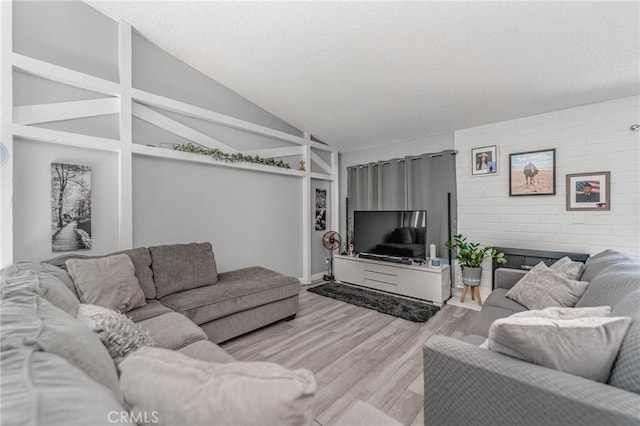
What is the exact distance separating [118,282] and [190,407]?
201 centimetres

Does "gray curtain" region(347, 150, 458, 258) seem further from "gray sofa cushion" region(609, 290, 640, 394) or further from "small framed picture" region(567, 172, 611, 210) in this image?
"gray sofa cushion" region(609, 290, 640, 394)

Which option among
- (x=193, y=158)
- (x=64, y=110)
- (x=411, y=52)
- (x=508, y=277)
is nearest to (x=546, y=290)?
(x=508, y=277)

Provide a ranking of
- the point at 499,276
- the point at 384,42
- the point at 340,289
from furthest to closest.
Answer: the point at 340,289 < the point at 499,276 < the point at 384,42

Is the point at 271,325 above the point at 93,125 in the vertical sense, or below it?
below

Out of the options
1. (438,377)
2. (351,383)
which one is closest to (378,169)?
(351,383)

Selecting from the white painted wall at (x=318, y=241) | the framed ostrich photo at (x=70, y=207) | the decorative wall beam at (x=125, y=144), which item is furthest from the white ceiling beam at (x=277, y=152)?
the framed ostrich photo at (x=70, y=207)

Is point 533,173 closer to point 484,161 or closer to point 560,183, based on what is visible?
point 560,183

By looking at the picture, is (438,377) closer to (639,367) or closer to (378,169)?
(639,367)

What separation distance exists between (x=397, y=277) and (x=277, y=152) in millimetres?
2684

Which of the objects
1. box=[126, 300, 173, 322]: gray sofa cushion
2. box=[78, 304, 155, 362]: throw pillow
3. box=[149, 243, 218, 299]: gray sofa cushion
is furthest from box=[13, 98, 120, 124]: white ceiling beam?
box=[78, 304, 155, 362]: throw pillow

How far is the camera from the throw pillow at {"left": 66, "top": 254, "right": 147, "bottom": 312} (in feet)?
6.30

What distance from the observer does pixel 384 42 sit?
243 cm

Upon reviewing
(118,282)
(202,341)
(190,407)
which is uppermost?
(190,407)

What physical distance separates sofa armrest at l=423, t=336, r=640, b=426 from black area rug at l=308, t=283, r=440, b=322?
185 centimetres
